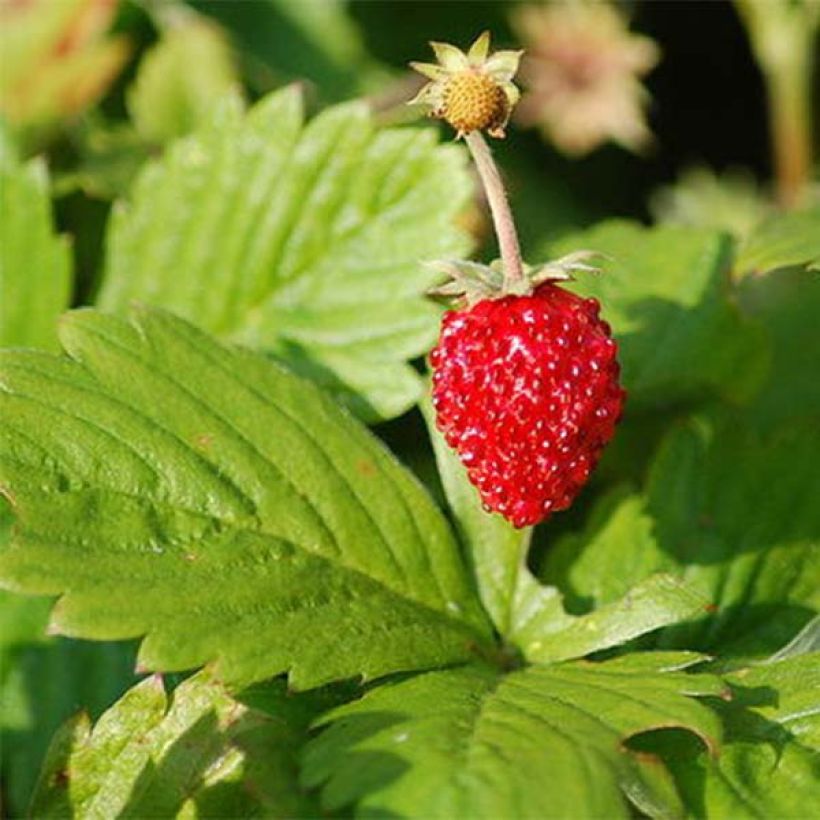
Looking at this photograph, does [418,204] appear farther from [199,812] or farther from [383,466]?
[199,812]

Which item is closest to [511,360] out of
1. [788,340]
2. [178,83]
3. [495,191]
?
[495,191]

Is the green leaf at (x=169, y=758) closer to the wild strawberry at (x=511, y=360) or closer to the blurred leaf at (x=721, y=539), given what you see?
the wild strawberry at (x=511, y=360)

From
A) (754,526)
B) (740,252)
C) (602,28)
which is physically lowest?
(754,526)

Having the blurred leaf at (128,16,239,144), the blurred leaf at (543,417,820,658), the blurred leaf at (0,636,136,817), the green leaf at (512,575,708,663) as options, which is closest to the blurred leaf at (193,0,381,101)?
the blurred leaf at (128,16,239,144)

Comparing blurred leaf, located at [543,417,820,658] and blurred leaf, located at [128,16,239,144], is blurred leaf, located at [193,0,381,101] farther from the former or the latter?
blurred leaf, located at [543,417,820,658]

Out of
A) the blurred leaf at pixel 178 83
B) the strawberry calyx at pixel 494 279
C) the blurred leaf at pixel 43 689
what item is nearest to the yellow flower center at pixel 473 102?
the strawberry calyx at pixel 494 279

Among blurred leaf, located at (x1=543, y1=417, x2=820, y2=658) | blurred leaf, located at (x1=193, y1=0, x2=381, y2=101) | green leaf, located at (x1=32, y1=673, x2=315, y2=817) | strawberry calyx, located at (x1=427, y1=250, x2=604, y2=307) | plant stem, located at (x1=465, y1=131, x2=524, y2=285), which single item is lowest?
green leaf, located at (x1=32, y1=673, x2=315, y2=817)

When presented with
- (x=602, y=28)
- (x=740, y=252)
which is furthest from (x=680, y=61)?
(x=740, y=252)
